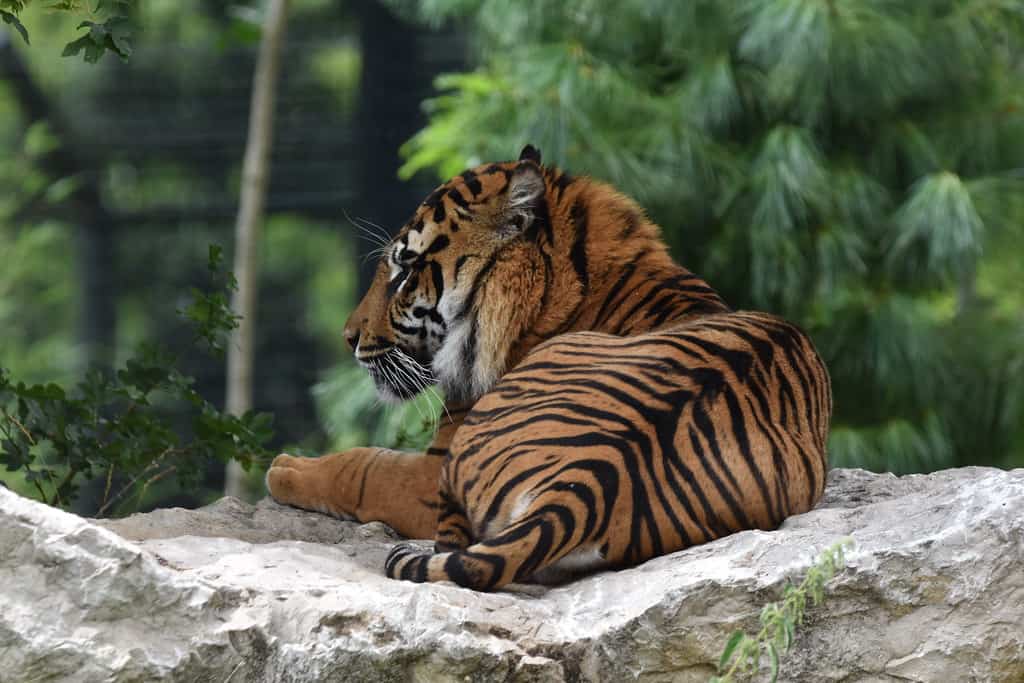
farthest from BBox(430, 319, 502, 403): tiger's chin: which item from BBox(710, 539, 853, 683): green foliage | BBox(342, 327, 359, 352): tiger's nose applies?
BBox(710, 539, 853, 683): green foliage

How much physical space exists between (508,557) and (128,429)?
1595 millimetres

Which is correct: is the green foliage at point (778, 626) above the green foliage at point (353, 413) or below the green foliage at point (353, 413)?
above

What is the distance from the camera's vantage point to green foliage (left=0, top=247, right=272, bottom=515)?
3.54 metres

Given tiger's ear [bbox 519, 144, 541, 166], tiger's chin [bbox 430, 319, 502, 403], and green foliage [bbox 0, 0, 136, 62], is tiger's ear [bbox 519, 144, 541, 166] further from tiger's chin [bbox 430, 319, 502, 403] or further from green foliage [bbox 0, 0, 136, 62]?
green foliage [bbox 0, 0, 136, 62]

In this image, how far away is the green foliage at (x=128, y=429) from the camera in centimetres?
354

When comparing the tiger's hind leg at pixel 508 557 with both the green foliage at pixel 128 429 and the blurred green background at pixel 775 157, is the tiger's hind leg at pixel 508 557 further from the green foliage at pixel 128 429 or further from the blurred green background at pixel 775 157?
the blurred green background at pixel 775 157

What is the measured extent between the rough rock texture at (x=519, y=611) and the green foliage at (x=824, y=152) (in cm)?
450

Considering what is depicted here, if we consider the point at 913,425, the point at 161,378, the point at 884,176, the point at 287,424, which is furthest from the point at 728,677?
the point at 287,424

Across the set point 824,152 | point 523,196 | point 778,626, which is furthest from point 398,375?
point 824,152

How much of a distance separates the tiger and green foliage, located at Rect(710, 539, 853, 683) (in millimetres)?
355

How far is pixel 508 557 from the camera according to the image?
2.48 metres

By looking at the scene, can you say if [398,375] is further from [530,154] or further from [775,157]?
[775,157]

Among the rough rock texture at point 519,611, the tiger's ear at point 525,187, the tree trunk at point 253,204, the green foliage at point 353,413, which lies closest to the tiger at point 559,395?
the tiger's ear at point 525,187

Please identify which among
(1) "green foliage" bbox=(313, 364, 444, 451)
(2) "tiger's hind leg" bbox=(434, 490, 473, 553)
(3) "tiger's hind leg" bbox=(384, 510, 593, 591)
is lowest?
(1) "green foliage" bbox=(313, 364, 444, 451)
